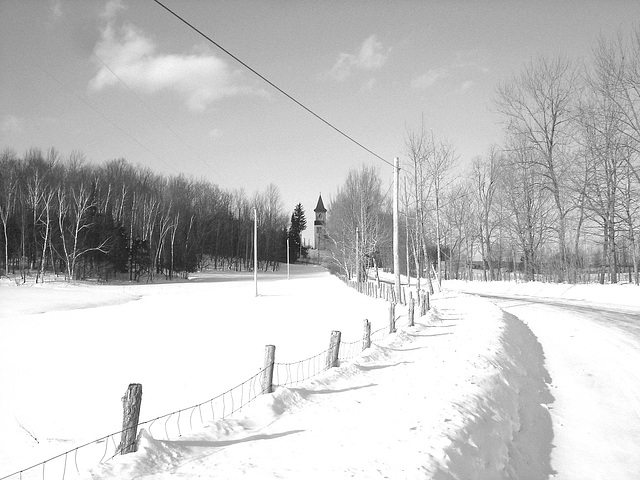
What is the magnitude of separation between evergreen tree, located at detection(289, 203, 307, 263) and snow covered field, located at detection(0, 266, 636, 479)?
99.4 m

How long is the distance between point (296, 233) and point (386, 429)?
11904 centimetres

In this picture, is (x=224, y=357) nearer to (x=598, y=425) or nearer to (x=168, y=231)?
(x=598, y=425)

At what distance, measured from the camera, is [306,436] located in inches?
196

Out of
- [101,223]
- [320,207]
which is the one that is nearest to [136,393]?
[101,223]

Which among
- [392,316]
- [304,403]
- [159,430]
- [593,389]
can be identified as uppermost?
[392,316]

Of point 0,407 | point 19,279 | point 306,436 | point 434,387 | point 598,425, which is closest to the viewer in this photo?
point 306,436

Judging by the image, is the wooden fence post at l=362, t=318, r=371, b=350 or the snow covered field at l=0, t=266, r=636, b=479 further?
the wooden fence post at l=362, t=318, r=371, b=350

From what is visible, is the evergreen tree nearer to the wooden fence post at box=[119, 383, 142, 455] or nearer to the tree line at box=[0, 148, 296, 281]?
the tree line at box=[0, 148, 296, 281]

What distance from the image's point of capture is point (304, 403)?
20.6 feet

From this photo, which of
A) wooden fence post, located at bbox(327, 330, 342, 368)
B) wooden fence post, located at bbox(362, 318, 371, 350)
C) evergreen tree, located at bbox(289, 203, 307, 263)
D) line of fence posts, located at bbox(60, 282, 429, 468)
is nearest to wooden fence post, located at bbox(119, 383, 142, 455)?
line of fence posts, located at bbox(60, 282, 429, 468)

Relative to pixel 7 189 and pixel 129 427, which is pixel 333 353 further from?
pixel 7 189

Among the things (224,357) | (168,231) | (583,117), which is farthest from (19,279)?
(583,117)

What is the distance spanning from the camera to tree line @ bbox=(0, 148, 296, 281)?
149 feet

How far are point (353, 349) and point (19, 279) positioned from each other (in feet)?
142
